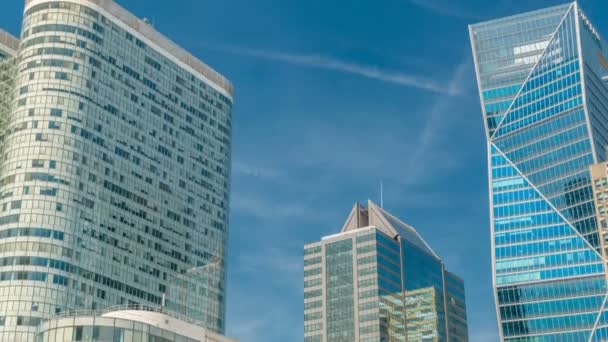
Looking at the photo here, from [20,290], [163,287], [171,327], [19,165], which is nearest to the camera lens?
[171,327]

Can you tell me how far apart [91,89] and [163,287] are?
147 feet

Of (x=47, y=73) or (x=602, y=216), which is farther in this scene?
(x=602, y=216)

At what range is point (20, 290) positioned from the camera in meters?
166

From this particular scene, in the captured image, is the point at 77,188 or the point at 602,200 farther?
the point at 602,200

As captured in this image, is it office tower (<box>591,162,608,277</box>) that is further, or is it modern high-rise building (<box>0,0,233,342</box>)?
office tower (<box>591,162,608,277</box>)

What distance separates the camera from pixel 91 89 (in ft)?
618

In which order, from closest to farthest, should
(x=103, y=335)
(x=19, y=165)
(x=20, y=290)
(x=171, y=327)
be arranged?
(x=103, y=335) < (x=171, y=327) < (x=20, y=290) < (x=19, y=165)

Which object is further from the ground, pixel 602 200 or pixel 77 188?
pixel 602 200

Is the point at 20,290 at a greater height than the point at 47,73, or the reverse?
the point at 47,73

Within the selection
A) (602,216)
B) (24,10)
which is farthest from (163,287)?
(602,216)

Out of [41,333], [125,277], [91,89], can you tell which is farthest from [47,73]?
[41,333]

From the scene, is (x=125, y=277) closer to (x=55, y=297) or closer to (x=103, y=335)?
(x=55, y=297)

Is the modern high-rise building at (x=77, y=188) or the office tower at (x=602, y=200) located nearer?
the modern high-rise building at (x=77, y=188)

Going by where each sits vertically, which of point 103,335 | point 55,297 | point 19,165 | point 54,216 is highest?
point 19,165
